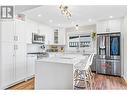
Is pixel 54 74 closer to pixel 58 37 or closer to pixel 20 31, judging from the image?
pixel 20 31

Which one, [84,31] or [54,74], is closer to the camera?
[54,74]

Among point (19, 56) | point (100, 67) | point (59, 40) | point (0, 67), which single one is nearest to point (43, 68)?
point (0, 67)

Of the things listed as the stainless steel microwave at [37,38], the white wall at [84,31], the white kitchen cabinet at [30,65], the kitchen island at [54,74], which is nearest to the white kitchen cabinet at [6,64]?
the white kitchen cabinet at [30,65]

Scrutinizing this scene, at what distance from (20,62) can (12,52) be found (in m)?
0.48

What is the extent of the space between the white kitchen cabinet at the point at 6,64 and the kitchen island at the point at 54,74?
1.12 meters

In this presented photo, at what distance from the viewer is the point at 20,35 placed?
165 inches

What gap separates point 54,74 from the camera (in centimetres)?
277

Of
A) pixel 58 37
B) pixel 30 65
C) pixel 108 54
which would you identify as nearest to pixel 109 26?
pixel 108 54

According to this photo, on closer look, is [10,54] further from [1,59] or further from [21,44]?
[21,44]

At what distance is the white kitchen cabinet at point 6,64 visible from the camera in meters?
3.43

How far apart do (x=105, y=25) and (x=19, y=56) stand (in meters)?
3.65

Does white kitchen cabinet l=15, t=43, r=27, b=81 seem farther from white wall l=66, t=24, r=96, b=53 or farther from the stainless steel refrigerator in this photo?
white wall l=66, t=24, r=96, b=53

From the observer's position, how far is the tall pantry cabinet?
3.46m
